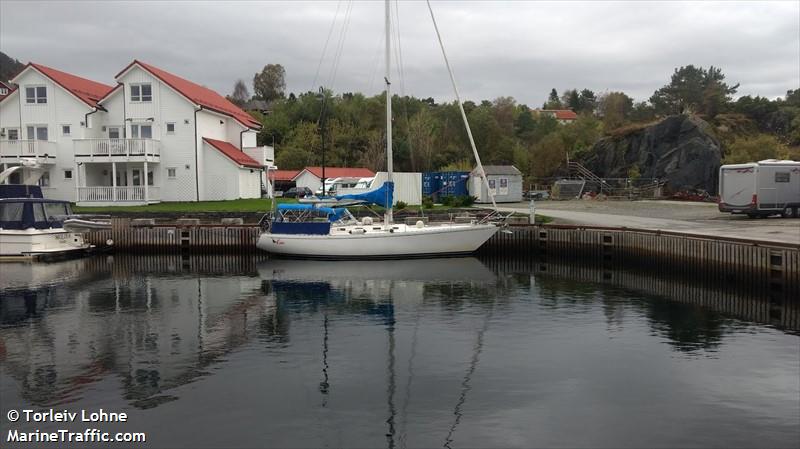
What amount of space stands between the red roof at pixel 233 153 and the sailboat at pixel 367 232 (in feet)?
50.6

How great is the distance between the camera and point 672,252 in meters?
28.3

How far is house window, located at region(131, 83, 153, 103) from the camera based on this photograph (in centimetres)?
4734

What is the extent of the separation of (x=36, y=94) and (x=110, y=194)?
1033 centimetres

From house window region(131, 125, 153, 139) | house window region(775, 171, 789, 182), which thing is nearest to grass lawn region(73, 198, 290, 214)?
house window region(131, 125, 153, 139)

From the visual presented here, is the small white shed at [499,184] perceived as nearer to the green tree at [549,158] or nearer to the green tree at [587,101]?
the green tree at [549,158]

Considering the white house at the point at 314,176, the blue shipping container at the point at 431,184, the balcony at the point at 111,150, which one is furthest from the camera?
the white house at the point at 314,176

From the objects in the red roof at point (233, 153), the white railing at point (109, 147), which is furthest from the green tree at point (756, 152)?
the white railing at point (109, 147)

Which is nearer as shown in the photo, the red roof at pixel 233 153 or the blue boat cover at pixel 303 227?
the blue boat cover at pixel 303 227

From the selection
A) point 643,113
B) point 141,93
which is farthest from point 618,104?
point 141,93

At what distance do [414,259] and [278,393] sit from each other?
19.7 meters

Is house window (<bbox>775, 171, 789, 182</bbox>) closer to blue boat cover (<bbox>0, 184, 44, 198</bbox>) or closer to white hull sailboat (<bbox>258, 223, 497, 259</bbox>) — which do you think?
white hull sailboat (<bbox>258, 223, 497, 259</bbox>)

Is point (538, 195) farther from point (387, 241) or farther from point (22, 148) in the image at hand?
point (22, 148)

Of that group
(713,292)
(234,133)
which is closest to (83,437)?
(713,292)

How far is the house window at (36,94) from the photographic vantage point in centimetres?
4738
